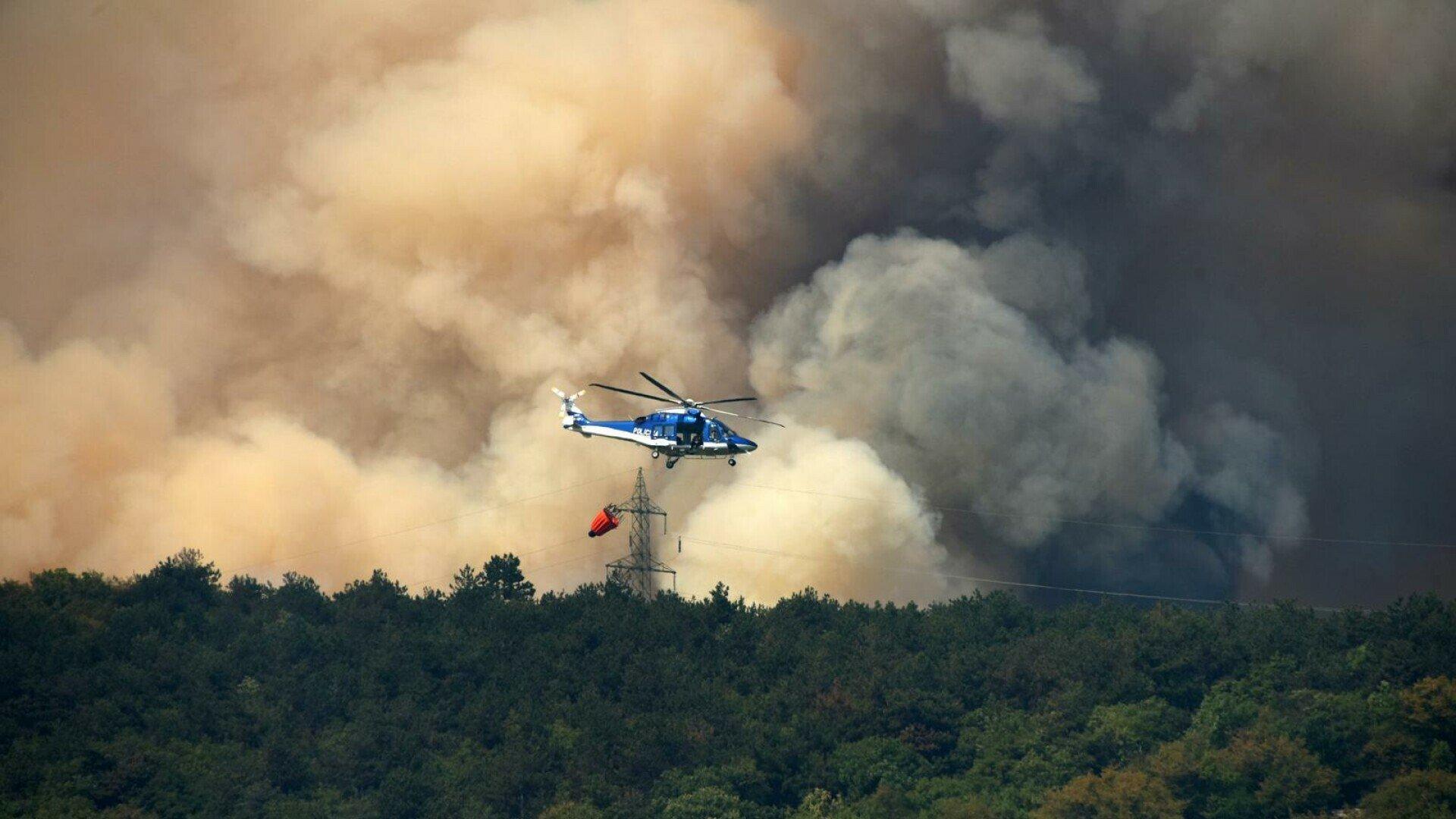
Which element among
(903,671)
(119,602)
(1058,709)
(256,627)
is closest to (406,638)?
(256,627)

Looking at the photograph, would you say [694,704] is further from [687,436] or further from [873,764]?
A: [687,436]

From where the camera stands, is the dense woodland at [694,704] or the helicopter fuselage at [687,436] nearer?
the helicopter fuselage at [687,436]

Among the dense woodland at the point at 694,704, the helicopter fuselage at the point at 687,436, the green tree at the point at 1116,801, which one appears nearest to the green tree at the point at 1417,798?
the dense woodland at the point at 694,704

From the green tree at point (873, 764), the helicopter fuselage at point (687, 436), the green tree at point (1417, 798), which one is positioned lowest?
the green tree at point (1417, 798)

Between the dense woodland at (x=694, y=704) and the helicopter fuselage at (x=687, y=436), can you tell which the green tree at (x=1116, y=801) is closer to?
the dense woodland at (x=694, y=704)

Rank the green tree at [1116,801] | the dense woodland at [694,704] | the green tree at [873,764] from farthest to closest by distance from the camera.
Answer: the green tree at [873,764] < the dense woodland at [694,704] < the green tree at [1116,801]

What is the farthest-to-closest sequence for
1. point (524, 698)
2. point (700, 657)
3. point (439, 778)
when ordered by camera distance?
1. point (700, 657)
2. point (524, 698)
3. point (439, 778)

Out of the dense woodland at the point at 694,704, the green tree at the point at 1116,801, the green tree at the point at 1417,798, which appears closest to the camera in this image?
the green tree at the point at 1417,798

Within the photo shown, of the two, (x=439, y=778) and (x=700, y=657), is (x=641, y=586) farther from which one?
(x=439, y=778)

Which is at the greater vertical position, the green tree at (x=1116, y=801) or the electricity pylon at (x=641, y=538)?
the electricity pylon at (x=641, y=538)
